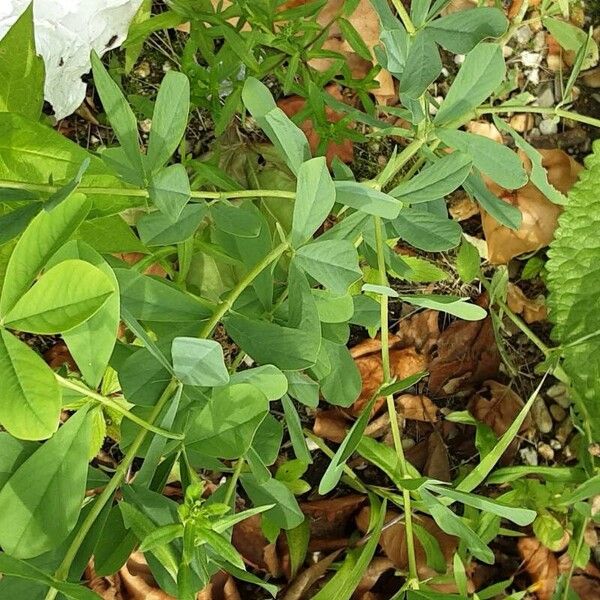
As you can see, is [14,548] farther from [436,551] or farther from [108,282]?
[436,551]

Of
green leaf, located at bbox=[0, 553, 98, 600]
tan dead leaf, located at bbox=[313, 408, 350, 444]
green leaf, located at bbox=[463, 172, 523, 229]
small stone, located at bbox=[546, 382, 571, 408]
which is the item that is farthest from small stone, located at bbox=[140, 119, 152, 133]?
green leaf, located at bbox=[0, 553, 98, 600]

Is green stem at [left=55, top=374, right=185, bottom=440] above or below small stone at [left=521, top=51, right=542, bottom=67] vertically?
above

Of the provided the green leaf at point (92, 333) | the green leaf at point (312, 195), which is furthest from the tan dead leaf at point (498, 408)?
the green leaf at point (92, 333)

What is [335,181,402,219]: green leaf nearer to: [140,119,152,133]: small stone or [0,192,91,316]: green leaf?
[0,192,91,316]: green leaf

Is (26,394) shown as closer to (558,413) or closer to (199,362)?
(199,362)

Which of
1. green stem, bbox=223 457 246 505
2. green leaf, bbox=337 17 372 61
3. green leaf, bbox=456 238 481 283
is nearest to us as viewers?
green stem, bbox=223 457 246 505

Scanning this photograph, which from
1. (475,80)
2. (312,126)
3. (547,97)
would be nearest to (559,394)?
(547,97)

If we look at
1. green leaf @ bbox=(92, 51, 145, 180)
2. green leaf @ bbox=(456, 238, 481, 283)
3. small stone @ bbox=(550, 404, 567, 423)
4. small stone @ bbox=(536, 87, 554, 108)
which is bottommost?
small stone @ bbox=(550, 404, 567, 423)
